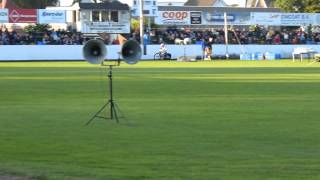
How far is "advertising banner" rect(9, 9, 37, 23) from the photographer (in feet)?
232

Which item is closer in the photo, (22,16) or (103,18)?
(22,16)

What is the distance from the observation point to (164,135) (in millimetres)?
14469

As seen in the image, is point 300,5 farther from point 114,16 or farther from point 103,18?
point 103,18

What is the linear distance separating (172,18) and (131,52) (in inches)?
2564

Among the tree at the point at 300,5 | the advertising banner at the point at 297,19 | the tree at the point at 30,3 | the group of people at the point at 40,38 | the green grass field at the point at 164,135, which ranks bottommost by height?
the green grass field at the point at 164,135

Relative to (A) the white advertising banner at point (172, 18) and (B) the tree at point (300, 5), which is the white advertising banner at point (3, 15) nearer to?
(A) the white advertising banner at point (172, 18)

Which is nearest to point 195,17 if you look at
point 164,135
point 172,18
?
point 172,18

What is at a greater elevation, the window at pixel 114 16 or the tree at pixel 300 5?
the tree at pixel 300 5

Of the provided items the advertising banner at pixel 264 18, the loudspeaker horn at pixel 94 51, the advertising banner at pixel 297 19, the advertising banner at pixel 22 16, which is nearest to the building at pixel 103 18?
the advertising banner at pixel 22 16

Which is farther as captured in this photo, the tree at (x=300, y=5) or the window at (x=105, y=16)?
the tree at (x=300, y=5)

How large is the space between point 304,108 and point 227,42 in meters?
54.5

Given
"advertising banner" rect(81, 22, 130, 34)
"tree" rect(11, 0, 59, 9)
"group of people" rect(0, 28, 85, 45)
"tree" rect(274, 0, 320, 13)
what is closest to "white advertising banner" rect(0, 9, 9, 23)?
"group of people" rect(0, 28, 85, 45)

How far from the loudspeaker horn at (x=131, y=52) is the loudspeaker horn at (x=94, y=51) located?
0.47 meters

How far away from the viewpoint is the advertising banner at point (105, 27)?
7531 centimetres
